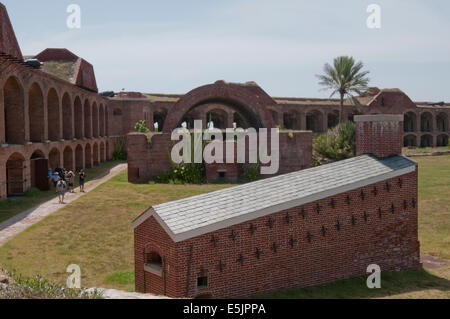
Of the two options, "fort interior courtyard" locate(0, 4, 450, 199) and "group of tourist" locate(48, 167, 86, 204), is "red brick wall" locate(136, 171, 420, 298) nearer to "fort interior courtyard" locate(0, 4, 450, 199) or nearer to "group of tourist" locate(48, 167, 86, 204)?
"group of tourist" locate(48, 167, 86, 204)

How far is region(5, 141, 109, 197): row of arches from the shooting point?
1881cm

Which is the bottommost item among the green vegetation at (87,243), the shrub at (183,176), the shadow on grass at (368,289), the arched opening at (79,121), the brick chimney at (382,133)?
the shadow on grass at (368,289)

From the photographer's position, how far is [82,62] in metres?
32.0

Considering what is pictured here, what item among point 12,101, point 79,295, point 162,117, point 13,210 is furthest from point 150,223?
point 162,117

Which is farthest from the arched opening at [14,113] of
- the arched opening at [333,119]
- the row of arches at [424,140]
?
the row of arches at [424,140]

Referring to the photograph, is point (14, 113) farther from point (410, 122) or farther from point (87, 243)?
point (410, 122)

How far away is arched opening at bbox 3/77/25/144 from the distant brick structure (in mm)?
12921

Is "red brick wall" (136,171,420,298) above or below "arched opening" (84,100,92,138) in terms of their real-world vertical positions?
below

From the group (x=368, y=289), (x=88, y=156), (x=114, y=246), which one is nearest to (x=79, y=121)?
(x=88, y=156)

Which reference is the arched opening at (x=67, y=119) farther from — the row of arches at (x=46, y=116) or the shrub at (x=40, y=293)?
the shrub at (x=40, y=293)

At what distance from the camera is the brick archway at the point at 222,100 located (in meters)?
22.7

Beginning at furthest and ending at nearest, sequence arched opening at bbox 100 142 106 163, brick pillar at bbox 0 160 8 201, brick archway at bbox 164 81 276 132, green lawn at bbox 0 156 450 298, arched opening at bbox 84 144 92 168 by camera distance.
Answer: arched opening at bbox 100 142 106 163 < arched opening at bbox 84 144 92 168 < brick archway at bbox 164 81 276 132 < brick pillar at bbox 0 160 8 201 < green lawn at bbox 0 156 450 298

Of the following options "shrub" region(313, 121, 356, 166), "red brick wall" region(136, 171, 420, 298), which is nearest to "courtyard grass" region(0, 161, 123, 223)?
"red brick wall" region(136, 171, 420, 298)

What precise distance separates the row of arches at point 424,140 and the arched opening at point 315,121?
11.4 meters
